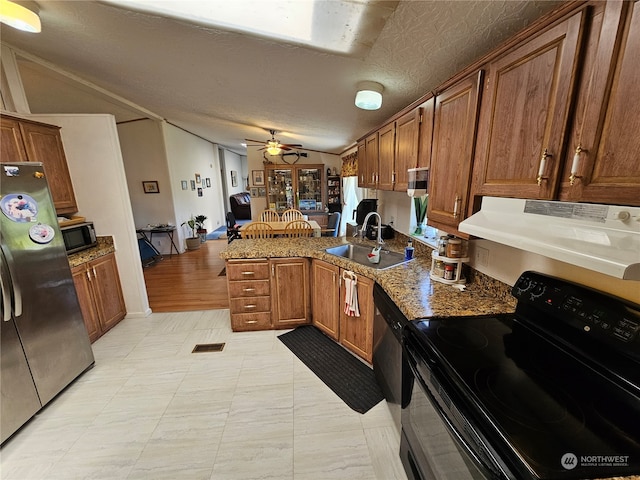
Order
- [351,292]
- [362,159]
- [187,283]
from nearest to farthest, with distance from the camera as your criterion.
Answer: [351,292] → [362,159] → [187,283]

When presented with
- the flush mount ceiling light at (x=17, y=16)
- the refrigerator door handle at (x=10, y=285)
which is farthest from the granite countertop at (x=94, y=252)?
the flush mount ceiling light at (x=17, y=16)

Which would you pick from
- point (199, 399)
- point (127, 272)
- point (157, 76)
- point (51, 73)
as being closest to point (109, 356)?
point (127, 272)

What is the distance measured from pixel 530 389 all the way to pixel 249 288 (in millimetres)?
2293

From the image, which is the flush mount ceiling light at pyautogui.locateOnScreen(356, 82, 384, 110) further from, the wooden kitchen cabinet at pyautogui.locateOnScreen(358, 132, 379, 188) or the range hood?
the range hood

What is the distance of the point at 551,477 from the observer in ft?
1.84

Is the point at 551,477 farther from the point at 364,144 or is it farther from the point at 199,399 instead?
the point at 364,144

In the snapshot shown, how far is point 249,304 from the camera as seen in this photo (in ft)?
8.76

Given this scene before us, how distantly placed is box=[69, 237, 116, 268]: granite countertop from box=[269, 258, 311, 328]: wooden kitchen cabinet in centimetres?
178

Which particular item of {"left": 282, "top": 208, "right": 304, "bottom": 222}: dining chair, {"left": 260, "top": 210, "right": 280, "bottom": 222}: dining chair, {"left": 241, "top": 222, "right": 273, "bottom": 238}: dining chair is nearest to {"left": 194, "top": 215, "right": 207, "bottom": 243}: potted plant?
{"left": 260, "top": 210, "right": 280, "bottom": 222}: dining chair

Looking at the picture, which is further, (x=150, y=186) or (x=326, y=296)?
(x=150, y=186)

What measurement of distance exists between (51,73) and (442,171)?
197 inches

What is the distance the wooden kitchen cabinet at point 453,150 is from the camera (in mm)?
1175

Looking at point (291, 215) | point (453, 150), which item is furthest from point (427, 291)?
point (291, 215)

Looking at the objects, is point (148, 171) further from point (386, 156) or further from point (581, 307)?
point (581, 307)
